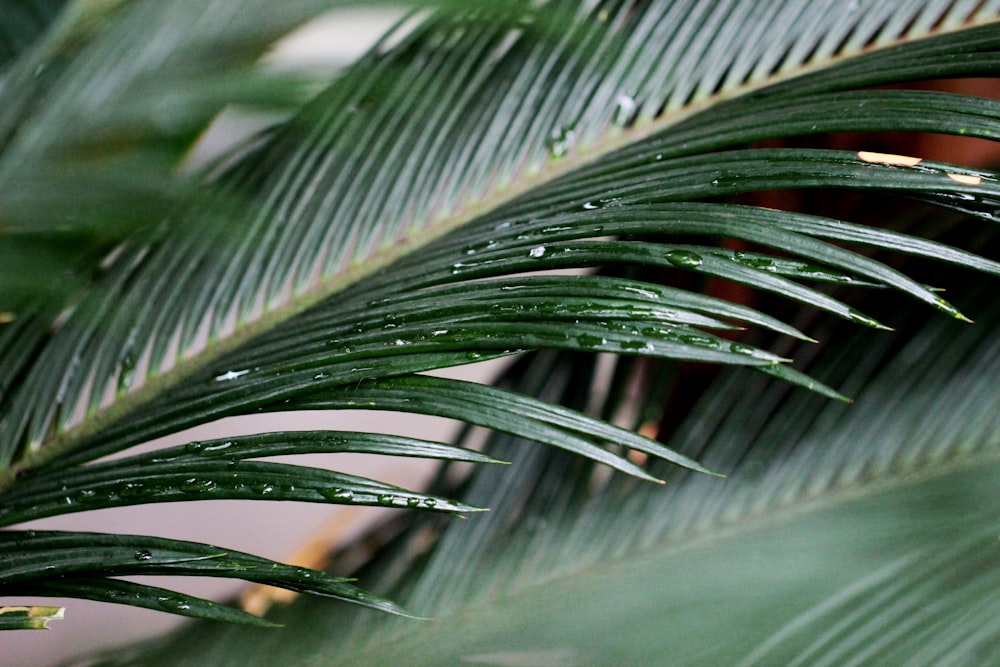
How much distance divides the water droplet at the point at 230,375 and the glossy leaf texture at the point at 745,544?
264 millimetres

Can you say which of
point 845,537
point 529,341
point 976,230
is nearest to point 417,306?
point 529,341

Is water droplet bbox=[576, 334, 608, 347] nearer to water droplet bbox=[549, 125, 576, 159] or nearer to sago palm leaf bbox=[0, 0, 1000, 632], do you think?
sago palm leaf bbox=[0, 0, 1000, 632]

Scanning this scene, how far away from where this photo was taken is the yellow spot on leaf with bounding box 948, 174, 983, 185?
0.36 m

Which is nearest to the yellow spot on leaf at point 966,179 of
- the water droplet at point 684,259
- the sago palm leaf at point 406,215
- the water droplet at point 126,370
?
the sago palm leaf at point 406,215

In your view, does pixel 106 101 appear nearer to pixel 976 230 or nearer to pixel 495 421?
pixel 495 421

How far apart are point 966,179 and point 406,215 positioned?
0.37 m

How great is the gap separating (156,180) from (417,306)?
0.22 metres

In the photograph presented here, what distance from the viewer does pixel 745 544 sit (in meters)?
0.59

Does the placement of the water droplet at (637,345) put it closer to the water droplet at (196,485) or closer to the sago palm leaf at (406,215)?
the sago palm leaf at (406,215)

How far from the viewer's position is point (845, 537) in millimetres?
556

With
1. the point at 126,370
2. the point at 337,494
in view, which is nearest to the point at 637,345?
the point at 337,494

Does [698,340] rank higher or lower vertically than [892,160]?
lower

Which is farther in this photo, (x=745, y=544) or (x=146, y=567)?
(x=745, y=544)

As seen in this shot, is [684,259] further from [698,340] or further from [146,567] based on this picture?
[146,567]
